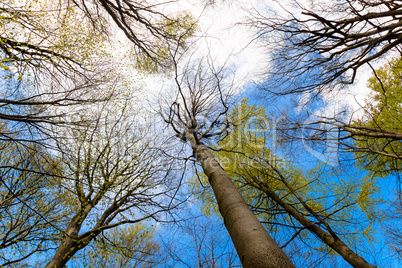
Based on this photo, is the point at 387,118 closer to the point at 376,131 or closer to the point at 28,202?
the point at 376,131

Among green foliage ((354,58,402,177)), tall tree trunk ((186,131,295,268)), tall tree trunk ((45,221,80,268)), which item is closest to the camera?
tall tree trunk ((186,131,295,268))

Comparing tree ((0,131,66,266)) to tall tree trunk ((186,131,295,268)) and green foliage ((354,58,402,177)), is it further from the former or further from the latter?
green foliage ((354,58,402,177))

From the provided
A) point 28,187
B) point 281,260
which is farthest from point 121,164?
point 281,260

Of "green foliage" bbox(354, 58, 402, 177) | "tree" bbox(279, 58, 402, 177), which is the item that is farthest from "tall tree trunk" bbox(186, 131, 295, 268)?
"green foliage" bbox(354, 58, 402, 177)

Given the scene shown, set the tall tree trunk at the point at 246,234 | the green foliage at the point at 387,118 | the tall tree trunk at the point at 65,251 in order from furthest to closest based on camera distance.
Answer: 1. the green foliage at the point at 387,118
2. the tall tree trunk at the point at 65,251
3. the tall tree trunk at the point at 246,234

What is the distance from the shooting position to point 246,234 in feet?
4.51

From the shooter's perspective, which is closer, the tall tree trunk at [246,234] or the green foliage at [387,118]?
the tall tree trunk at [246,234]

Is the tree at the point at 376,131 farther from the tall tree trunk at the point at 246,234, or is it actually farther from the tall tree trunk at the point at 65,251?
the tall tree trunk at the point at 65,251

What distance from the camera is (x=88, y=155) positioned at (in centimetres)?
496

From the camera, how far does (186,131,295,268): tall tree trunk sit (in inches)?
44.8

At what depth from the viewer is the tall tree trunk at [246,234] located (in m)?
1.14

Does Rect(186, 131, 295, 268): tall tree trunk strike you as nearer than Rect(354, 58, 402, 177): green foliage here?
Yes

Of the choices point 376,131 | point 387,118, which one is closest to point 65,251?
point 376,131

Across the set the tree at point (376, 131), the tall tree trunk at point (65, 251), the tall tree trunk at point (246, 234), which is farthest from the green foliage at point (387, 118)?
the tall tree trunk at point (65, 251)
